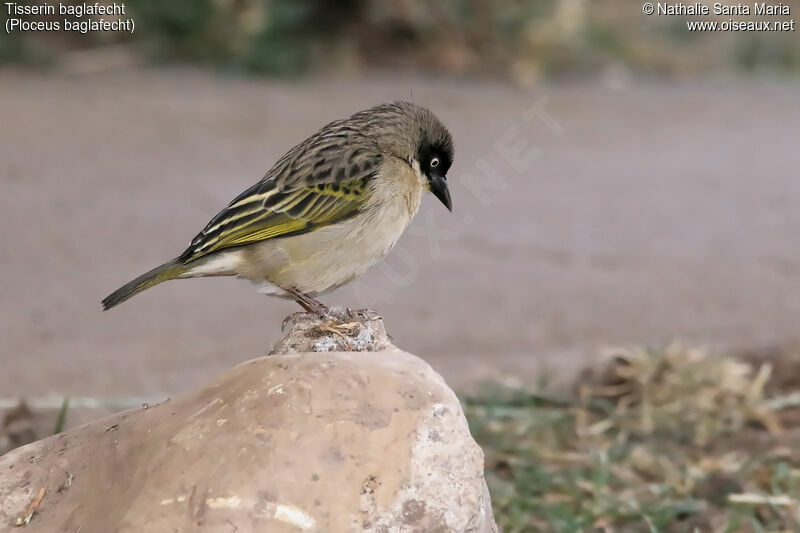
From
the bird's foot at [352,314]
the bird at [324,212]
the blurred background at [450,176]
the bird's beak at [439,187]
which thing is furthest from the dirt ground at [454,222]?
the bird's foot at [352,314]

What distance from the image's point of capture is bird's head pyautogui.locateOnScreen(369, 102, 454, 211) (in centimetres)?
454

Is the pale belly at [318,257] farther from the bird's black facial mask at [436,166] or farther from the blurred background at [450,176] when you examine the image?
the blurred background at [450,176]

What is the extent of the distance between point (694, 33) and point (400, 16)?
4.50 m

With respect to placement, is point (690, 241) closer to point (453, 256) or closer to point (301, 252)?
point (453, 256)

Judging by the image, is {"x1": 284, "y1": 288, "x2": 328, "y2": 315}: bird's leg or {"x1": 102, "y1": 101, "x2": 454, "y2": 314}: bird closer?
{"x1": 284, "y1": 288, "x2": 328, "y2": 315}: bird's leg

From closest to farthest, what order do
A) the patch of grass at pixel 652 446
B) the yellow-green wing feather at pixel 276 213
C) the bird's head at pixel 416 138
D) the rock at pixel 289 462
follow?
1. the rock at pixel 289 462
2. the yellow-green wing feather at pixel 276 213
3. the bird's head at pixel 416 138
4. the patch of grass at pixel 652 446

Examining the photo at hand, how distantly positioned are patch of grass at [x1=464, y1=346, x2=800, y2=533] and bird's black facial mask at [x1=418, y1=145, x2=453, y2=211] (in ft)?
4.30

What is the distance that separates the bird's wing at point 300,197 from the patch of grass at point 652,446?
1.43 metres

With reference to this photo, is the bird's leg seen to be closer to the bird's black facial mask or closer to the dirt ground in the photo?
the bird's black facial mask

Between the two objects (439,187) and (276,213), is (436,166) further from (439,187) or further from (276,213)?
(276,213)

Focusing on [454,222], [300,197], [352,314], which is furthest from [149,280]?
[454,222]

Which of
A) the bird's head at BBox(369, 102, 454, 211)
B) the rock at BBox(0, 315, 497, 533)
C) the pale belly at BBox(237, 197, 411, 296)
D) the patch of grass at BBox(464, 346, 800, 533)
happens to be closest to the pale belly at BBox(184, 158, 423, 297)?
the pale belly at BBox(237, 197, 411, 296)

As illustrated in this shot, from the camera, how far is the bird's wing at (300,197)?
14.0 ft

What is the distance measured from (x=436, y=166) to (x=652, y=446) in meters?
1.87
